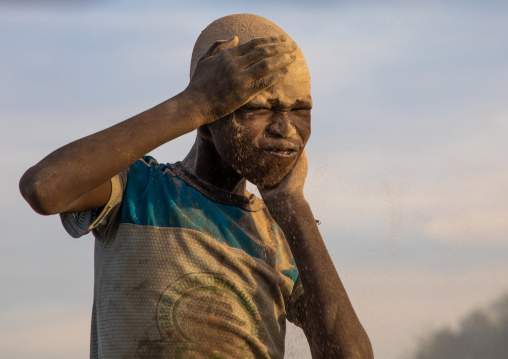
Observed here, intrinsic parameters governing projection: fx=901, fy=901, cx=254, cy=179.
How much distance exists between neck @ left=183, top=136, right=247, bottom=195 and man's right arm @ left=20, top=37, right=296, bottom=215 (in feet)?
1.59

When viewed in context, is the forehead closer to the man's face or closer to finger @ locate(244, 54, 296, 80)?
the man's face

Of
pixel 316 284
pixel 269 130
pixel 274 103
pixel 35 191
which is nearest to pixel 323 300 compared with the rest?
pixel 316 284

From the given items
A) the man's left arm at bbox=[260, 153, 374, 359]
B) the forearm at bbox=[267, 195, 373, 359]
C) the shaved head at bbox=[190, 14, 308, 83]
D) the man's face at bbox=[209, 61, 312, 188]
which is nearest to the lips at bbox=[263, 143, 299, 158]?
the man's face at bbox=[209, 61, 312, 188]

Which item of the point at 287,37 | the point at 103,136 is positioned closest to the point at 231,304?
the point at 103,136

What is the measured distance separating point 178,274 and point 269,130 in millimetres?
845

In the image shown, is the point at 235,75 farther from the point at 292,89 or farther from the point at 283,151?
the point at 283,151

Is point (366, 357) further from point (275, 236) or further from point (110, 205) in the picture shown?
point (110, 205)

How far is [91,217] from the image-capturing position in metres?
4.29

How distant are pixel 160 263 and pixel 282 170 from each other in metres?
0.80

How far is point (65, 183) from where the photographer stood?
384cm

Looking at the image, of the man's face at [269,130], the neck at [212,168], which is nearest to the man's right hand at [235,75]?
the man's face at [269,130]

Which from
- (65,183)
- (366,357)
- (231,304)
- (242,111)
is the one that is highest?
(242,111)

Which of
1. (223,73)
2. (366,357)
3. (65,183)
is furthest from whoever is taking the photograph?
(366,357)

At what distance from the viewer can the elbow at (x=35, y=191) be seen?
3.80m
